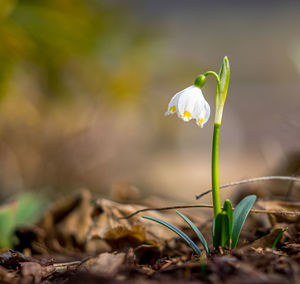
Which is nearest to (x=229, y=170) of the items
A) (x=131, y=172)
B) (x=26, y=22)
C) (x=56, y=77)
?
(x=131, y=172)

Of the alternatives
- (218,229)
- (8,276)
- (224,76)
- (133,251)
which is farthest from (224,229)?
(8,276)

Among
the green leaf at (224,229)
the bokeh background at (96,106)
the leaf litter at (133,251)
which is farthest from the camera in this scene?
the bokeh background at (96,106)

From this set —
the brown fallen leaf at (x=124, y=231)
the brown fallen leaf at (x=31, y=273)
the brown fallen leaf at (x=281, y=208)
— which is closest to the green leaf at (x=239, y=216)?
the brown fallen leaf at (x=281, y=208)

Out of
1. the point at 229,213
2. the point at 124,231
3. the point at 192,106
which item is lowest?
the point at 124,231

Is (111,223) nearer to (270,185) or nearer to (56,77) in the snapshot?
(270,185)

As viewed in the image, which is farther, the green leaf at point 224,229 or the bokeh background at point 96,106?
the bokeh background at point 96,106

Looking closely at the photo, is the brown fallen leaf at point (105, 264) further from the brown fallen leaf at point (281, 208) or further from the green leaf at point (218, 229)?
the brown fallen leaf at point (281, 208)

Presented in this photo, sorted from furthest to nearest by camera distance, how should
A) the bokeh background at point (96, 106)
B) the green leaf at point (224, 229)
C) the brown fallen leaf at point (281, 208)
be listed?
the bokeh background at point (96, 106) < the brown fallen leaf at point (281, 208) < the green leaf at point (224, 229)

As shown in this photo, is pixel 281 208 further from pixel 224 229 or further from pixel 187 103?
pixel 187 103

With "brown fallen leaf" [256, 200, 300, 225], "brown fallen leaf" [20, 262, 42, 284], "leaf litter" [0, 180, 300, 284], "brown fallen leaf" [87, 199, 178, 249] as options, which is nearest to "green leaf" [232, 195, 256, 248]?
"leaf litter" [0, 180, 300, 284]
